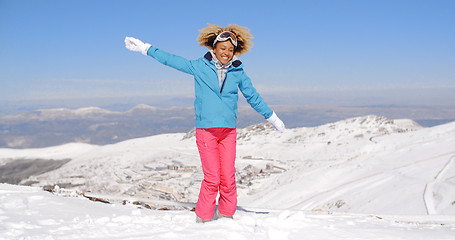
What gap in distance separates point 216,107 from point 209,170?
2.29 ft

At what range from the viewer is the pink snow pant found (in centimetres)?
335

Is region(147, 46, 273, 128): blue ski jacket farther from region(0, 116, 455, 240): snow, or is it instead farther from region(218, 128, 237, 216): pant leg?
region(0, 116, 455, 240): snow

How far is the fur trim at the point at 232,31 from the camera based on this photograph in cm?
360

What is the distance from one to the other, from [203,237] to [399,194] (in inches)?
240

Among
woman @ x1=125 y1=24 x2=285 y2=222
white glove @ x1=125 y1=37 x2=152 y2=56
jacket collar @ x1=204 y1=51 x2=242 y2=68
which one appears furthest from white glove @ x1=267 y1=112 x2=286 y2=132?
white glove @ x1=125 y1=37 x2=152 y2=56

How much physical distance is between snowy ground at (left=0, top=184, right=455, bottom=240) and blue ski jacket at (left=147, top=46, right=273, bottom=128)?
1.06 m

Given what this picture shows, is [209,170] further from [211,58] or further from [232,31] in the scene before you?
[232,31]

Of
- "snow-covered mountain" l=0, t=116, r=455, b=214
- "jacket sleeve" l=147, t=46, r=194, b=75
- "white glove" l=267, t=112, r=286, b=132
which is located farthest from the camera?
"snow-covered mountain" l=0, t=116, r=455, b=214

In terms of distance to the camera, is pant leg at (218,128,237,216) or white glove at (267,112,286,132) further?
white glove at (267,112,286,132)

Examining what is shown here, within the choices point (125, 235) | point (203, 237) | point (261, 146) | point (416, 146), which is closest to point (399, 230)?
point (203, 237)

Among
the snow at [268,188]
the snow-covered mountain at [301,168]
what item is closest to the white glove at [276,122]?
the snow at [268,188]

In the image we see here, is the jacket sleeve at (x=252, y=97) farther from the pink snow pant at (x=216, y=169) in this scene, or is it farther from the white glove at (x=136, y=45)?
the white glove at (x=136, y=45)

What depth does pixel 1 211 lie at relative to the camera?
313 cm

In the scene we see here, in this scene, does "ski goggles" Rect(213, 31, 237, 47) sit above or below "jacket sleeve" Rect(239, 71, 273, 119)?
above
